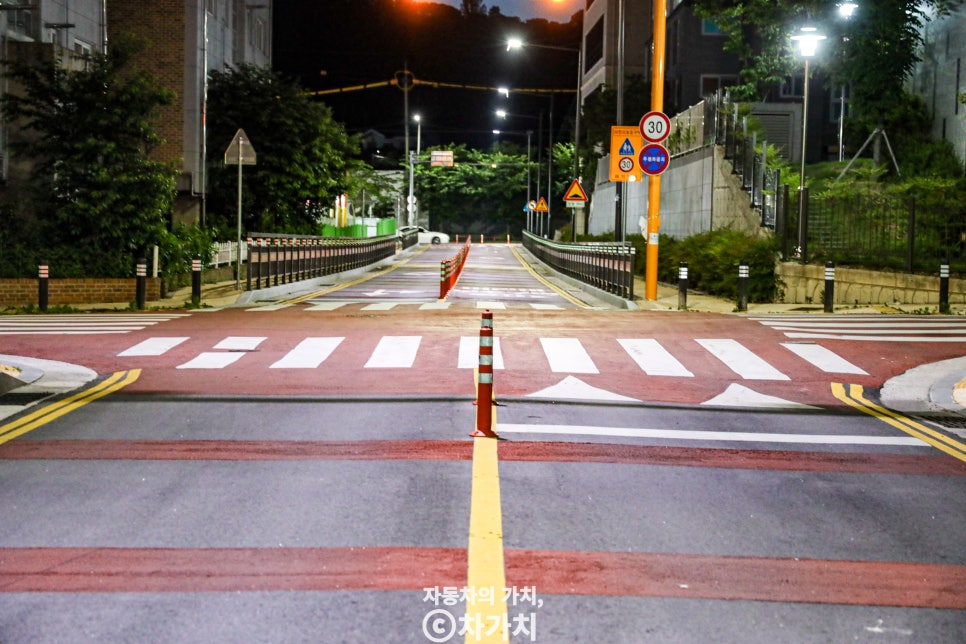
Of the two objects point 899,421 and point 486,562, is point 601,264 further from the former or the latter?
point 486,562

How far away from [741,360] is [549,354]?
2566 millimetres

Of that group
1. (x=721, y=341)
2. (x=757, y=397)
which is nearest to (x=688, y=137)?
(x=721, y=341)

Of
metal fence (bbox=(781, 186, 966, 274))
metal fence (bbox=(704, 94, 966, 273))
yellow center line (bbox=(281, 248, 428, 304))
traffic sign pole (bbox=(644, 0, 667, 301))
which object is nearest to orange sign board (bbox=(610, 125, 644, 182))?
metal fence (bbox=(704, 94, 966, 273))

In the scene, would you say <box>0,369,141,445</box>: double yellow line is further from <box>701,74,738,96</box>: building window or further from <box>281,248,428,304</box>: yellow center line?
<box>701,74,738,96</box>: building window

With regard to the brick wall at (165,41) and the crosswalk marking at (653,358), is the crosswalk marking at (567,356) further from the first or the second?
the brick wall at (165,41)

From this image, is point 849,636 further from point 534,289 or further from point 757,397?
point 534,289

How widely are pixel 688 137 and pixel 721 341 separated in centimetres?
2371

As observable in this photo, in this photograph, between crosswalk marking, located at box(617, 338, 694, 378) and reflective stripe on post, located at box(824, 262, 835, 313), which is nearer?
crosswalk marking, located at box(617, 338, 694, 378)

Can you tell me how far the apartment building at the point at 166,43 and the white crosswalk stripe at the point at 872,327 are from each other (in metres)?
16.8

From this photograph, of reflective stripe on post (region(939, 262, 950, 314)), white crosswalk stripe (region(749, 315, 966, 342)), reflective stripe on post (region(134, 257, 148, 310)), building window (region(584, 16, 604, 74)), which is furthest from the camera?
building window (region(584, 16, 604, 74))

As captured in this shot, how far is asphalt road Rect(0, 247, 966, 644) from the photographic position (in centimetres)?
555

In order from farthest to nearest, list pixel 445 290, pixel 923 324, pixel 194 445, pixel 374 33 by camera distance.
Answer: pixel 374 33 → pixel 445 290 → pixel 923 324 → pixel 194 445

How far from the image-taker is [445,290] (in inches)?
1281

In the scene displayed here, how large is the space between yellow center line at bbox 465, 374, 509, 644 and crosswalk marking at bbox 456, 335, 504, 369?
19.9 ft
